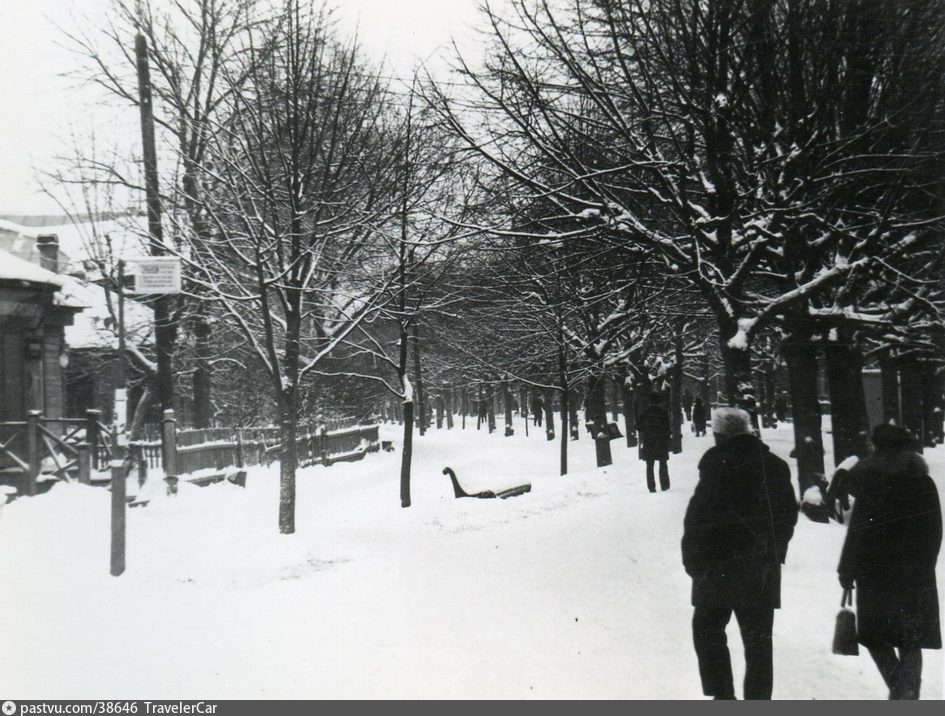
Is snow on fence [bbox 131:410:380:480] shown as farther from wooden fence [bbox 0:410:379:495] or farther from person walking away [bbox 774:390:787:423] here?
person walking away [bbox 774:390:787:423]

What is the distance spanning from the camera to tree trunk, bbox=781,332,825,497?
7.12 meters

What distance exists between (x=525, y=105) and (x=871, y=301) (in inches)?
171

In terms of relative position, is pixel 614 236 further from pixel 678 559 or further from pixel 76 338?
pixel 76 338

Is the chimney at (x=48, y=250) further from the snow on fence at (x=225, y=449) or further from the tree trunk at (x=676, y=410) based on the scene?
the tree trunk at (x=676, y=410)

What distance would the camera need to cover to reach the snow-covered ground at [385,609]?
13.3 feet

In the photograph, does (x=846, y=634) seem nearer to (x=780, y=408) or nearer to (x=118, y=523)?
(x=118, y=523)

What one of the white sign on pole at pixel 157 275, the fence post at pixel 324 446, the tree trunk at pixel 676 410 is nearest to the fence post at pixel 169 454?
the white sign on pole at pixel 157 275

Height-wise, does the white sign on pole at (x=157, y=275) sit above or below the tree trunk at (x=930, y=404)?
above

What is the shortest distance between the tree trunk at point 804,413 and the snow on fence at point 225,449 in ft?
24.8

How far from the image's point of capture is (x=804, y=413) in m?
Result: 7.29

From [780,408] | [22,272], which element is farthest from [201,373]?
[780,408]

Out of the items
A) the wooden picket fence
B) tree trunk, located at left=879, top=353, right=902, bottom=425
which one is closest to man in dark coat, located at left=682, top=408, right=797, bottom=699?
tree trunk, located at left=879, top=353, right=902, bottom=425

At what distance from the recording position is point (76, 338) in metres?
20.0

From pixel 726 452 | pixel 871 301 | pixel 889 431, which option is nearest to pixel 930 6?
pixel 871 301
